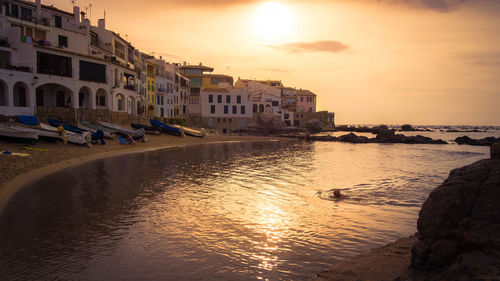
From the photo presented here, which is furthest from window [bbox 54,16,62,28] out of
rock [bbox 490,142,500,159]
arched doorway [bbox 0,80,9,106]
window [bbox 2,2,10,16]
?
rock [bbox 490,142,500,159]

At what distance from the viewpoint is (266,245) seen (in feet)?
29.2

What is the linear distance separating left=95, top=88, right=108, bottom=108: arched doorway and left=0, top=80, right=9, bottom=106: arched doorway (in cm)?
1037

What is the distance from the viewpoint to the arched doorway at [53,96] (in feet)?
119

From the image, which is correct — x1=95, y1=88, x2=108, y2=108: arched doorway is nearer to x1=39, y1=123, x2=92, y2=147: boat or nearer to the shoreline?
the shoreline

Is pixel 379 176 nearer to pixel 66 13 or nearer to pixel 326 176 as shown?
pixel 326 176

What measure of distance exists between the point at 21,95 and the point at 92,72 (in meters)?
8.11

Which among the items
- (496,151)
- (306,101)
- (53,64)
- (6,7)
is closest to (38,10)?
(6,7)

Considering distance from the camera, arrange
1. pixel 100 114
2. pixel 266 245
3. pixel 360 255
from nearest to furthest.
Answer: pixel 360 255 → pixel 266 245 → pixel 100 114

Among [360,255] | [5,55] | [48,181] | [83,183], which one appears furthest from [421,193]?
[5,55]

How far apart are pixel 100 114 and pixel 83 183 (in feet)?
84.7

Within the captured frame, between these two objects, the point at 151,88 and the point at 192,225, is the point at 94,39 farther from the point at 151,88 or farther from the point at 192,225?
the point at 192,225

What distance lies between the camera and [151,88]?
62156mm

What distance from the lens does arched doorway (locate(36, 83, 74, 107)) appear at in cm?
3634

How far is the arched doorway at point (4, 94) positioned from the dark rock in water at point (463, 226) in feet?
125
